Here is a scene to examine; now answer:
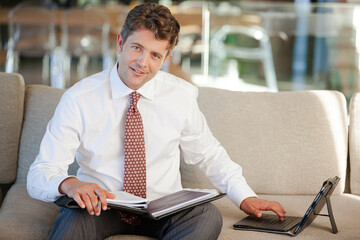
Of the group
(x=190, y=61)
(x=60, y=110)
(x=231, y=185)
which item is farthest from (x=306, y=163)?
(x=190, y=61)

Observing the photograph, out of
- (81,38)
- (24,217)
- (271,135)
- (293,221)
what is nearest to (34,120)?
(24,217)

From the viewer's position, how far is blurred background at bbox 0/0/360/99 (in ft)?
15.3

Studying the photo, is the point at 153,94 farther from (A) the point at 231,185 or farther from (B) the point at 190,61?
(B) the point at 190,61

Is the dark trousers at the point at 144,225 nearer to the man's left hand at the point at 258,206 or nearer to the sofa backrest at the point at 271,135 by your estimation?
the man's left hand at the point at 258,206

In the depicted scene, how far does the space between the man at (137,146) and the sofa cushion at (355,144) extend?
636 mm

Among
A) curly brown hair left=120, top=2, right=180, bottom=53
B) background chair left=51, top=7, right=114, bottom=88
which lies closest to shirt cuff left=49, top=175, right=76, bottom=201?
curly brown hair left=120, top=2, right=180, bottom=53

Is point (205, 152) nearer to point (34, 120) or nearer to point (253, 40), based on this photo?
point (34, 120)

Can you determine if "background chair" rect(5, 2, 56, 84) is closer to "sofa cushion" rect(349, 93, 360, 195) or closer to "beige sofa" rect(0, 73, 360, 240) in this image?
"beige sofa" rect(0, 73, 360, 240)

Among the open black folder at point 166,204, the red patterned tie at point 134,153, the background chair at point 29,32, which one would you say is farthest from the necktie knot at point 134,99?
the background chair at point 29,32

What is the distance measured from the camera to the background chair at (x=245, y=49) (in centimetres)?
479

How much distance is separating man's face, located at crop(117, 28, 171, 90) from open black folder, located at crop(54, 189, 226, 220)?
39 centimetres

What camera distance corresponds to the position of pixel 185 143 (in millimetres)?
1998

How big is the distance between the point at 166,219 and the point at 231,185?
0.29m

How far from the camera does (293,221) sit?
1.87 meters
